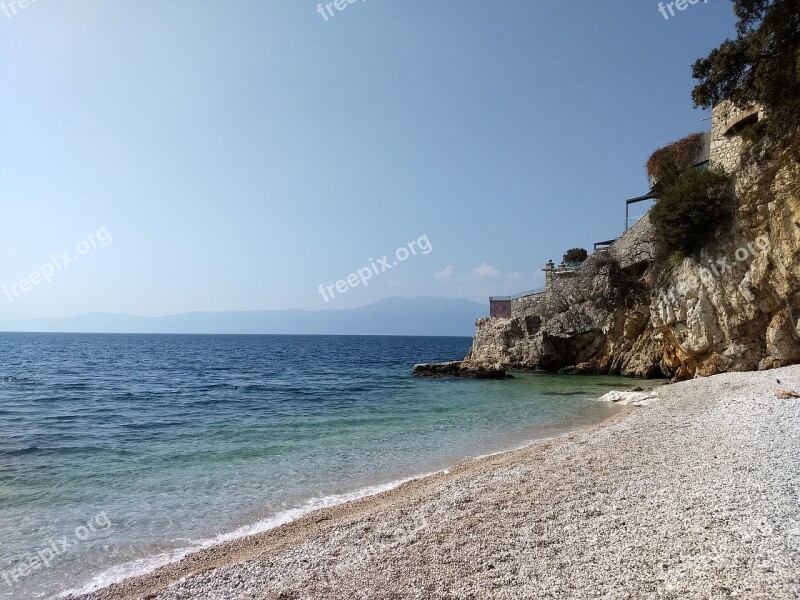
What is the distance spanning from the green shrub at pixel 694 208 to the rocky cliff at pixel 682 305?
2.30 ft

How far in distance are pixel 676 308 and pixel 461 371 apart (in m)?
18.2

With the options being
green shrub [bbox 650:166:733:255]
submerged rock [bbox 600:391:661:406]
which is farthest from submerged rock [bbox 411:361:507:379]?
green shrub [bbox 650:166:733:255]

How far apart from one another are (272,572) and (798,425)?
11.0m

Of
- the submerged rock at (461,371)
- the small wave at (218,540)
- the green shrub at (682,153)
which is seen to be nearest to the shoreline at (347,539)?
the small wave at (218,540)

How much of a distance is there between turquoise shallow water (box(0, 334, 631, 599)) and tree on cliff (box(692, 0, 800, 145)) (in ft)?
40.9

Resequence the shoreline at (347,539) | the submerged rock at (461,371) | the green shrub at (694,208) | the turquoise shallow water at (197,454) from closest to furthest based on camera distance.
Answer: the shoreline at (347,539) → the turquoise shallow water at (197,454) → the green shrub at (694,208) → the submerged rock at (461,371)

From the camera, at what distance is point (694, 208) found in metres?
22.5

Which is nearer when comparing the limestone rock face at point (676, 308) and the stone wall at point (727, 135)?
the limestone rock face at point (676, 308)

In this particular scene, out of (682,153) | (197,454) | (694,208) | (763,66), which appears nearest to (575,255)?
(682,153)

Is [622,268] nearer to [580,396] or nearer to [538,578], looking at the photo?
[580,396]

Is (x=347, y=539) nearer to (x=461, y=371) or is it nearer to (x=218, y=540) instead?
(x=218, y=540)

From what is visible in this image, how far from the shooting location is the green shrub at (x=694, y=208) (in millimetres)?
22109

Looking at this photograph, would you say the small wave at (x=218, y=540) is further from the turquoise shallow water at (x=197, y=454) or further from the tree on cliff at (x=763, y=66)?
the tree on cliff at (x=763, y=66)

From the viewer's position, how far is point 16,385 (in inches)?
1249
